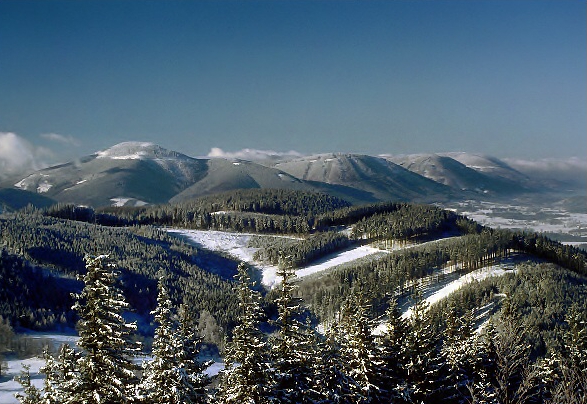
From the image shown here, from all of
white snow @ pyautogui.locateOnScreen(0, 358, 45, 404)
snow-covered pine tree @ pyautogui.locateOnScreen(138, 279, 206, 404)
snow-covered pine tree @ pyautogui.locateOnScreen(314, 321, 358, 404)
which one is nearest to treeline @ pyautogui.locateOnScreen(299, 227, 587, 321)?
white snow @ pyautogui.locateOnScreen(0, 358, 45, 404)

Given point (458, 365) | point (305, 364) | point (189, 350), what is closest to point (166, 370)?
point (189, 350)

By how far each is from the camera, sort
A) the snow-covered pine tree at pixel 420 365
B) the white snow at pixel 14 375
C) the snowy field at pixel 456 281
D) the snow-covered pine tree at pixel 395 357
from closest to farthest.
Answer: the snow-covered pine tree at pixel 395 357 < the snow-covered pine tree at pixel 420 365 < the white snow at pixel 14 375 < the snowy field at pixel 456 281

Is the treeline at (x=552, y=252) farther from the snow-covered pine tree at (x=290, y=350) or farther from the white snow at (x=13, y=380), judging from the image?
the snow-covered pine tree at (x=290, y=350)

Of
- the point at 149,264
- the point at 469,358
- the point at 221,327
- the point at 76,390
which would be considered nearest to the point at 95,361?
the point at 76,390

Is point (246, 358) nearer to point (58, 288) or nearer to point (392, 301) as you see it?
point (392, 301)

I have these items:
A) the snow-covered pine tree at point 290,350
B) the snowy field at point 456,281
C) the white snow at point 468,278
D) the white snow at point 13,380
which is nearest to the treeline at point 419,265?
the snowy field at point 456,281

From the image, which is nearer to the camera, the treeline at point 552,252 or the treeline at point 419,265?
the treeline at point 419,265
